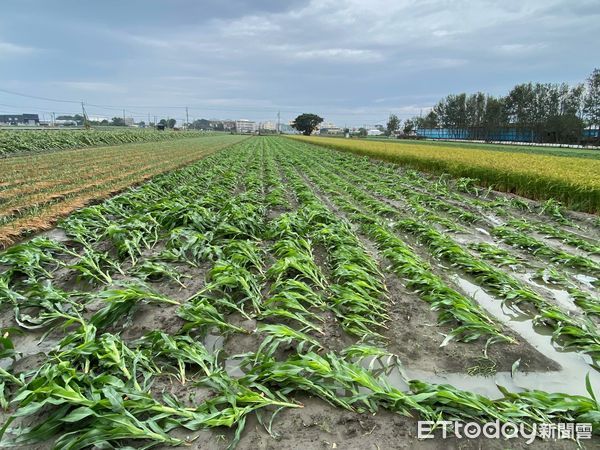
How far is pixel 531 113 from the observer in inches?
2653

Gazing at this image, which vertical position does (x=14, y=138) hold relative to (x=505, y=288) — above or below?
above

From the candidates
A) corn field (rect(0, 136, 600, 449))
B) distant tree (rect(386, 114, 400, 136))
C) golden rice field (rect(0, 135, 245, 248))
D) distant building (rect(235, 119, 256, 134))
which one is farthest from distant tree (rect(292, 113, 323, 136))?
corn field (rect(0, 136, 600, 449))

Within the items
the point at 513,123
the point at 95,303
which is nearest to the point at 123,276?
the point at 95,303

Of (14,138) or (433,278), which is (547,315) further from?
(14,138)

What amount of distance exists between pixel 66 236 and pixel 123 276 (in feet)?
7.24

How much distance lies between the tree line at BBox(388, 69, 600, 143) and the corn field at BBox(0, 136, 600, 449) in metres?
70.9

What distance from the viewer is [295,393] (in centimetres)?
226

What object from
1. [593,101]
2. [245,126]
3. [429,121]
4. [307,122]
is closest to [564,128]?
[593,101]

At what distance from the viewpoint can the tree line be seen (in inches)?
2310

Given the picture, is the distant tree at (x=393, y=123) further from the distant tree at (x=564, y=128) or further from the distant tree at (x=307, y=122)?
the distant tree at (x=564, y=128)

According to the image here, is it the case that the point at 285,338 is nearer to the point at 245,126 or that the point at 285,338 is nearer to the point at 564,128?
the point at 564,128

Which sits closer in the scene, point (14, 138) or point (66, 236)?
point (66, 236)

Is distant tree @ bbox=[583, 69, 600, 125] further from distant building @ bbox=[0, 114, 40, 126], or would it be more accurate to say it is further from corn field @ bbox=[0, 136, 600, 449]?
distant building @ bbox=[0, 114, 40, 126]

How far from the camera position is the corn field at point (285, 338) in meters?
1.98
